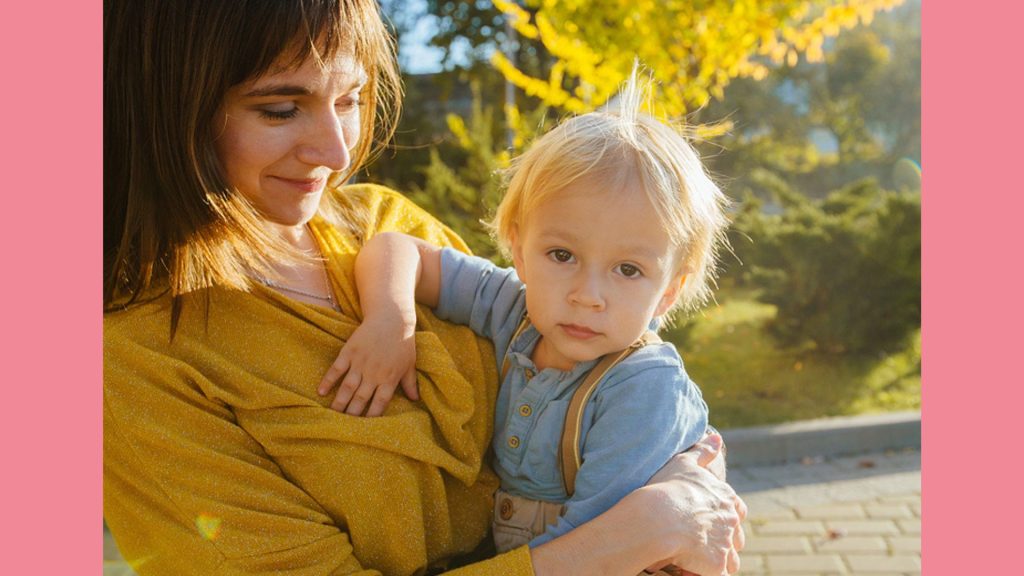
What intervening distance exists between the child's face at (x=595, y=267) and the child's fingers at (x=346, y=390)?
39cm

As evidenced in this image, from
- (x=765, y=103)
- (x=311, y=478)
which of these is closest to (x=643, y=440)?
(x=311, y=478)

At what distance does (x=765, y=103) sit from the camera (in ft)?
53.1

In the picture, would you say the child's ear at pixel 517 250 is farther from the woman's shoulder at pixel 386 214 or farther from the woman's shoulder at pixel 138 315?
the woman's shoulder at pixel 138 315

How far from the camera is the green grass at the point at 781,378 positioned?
285 inches

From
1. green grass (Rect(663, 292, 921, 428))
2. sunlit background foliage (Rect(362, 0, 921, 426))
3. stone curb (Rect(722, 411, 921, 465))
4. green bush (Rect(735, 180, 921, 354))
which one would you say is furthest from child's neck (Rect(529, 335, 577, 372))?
green bush (Rect(735, 180, 921, 354))

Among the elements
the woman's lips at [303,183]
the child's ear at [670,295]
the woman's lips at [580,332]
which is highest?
the woman's lips at [303,183]

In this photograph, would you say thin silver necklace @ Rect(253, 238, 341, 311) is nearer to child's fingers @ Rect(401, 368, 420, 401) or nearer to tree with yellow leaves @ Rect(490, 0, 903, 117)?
child's fingers @ Rect(401, 368, 420, 401)

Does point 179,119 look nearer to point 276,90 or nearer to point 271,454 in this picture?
point 276,90

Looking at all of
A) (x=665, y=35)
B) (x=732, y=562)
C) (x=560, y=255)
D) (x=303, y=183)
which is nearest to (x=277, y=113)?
(x=303, y=183)

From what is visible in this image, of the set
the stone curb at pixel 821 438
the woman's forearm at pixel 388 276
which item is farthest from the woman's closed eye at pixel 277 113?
the stone curb at pixel 821 438

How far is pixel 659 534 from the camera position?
5.87 feet

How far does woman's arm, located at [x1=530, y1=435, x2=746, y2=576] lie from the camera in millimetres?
1762

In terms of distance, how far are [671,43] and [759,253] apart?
2.47 metres

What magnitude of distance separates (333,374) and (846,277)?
23.6ft
